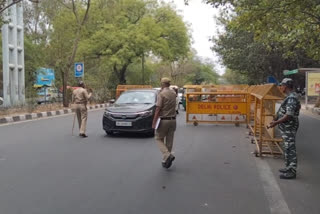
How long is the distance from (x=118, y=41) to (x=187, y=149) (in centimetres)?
2658

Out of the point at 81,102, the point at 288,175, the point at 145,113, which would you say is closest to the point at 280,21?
the point at 145,113

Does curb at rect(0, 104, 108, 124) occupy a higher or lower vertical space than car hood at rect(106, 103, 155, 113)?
lower

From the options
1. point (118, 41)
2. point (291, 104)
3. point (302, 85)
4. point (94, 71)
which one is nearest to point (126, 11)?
point (118, 41)

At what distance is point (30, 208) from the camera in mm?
4848

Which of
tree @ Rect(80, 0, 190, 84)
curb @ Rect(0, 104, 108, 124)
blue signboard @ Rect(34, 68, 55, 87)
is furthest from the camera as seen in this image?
tree @ Rect(80, 0, 190, 84)

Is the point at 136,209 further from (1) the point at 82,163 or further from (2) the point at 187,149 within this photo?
(2) the point at 187,149

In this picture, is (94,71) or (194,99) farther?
(94,71)

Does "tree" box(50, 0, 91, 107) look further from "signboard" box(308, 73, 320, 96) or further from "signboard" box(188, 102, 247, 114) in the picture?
"signboard" box(308, 73, 320, 96)

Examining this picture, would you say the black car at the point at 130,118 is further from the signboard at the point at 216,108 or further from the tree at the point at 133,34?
the tree at the point at 133,34

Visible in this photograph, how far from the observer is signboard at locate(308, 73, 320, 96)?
23.9 meters

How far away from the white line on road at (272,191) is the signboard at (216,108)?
7.70 m

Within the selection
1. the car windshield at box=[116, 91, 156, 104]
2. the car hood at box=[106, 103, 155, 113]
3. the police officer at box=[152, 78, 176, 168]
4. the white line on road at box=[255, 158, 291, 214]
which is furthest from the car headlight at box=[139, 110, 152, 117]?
the white line on road at box=[255, 158, 291, 214]

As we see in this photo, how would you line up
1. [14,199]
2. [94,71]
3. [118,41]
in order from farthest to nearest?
[94,71] → [118,41] → [14,199]

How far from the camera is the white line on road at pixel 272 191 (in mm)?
4906
